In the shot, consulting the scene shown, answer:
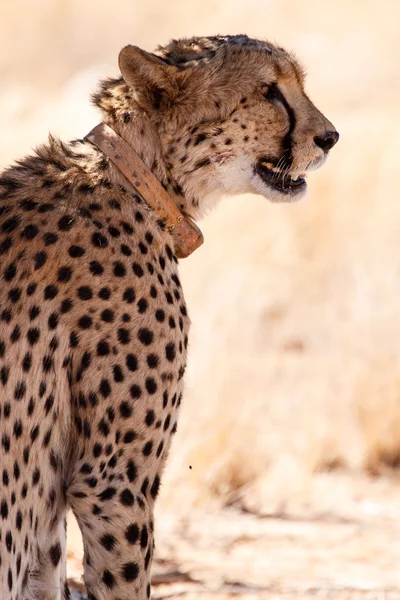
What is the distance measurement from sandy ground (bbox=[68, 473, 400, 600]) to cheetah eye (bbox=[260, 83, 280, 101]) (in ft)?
5.44

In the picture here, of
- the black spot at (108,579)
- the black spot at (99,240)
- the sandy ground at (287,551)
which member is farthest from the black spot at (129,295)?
the sandy ground at (287,551)

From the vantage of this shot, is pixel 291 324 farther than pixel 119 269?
Yes

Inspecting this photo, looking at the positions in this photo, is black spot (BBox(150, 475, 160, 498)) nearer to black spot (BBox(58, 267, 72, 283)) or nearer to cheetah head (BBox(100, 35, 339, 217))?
black spot (BBox(58, 267, 72, 283))

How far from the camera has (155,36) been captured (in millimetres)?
16516

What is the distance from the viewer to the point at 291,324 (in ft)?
24.3

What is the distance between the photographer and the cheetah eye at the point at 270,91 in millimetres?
3102

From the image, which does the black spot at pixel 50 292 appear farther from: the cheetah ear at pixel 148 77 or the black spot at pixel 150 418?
the cheetah ear at pixel 148 77

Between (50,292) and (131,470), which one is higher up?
(50,292)

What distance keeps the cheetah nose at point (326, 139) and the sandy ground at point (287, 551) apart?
1557 millimetres

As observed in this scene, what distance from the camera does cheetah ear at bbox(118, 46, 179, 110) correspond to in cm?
294

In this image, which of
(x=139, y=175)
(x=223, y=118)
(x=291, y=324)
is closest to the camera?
(x=139, y=175)

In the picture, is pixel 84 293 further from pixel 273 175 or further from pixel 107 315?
pixel 273 175

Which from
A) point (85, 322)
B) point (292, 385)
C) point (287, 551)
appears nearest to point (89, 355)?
point (85, 322)

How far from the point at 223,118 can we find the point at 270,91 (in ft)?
0.54
